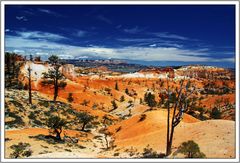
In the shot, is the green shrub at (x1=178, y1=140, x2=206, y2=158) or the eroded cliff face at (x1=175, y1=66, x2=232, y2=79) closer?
the green shrub at (x1=178, y1=140, x2=206, y2=158)

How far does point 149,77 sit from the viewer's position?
5354 inches

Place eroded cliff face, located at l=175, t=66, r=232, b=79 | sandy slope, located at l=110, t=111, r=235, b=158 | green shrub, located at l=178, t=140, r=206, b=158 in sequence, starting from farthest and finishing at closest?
eroded cliff face, located at l=175, t=66, r=232, b=79, sandy slope, located at l=110, t=111, r=235, b=158, green shrub, located at l=178, t=140, r=206, b=158

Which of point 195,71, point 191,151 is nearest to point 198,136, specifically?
point 195,71

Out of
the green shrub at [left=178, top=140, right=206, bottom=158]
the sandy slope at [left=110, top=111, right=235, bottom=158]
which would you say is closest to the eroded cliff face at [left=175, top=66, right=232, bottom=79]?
the sandy slope at [left=110, top=111, right=235, bottom=158]

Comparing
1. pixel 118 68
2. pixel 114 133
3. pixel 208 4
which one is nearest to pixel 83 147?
pixel 114 133

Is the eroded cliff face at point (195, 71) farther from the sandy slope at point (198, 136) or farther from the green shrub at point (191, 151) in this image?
Result: the green shrub at point (191, 151)

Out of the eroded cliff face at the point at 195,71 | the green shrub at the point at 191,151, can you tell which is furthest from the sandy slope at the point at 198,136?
the eroded cliff face at the point at 195,71

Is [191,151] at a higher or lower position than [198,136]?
higher

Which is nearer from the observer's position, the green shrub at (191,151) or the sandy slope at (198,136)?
the green shrub at (191,151)

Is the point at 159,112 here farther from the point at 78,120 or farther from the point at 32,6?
the point at 32,6

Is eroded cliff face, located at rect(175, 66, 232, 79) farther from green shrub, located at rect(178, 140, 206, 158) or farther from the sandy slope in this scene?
green shrub, located at rect(178, 140, 206, 158)

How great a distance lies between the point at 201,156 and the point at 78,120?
2302 centimetres

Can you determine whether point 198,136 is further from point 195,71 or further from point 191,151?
point 191,151

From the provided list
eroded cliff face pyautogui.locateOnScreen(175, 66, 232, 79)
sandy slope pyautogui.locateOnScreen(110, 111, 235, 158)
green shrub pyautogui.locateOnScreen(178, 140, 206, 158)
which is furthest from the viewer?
eroded cliff face pyautogui.locateOnScreen(175, 66, 232, 79)
